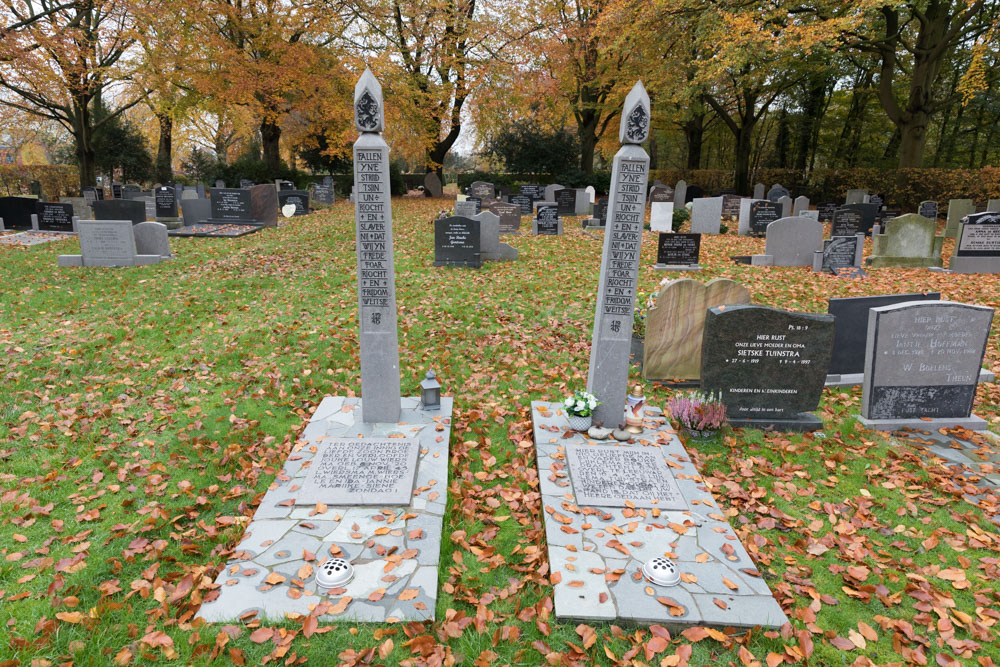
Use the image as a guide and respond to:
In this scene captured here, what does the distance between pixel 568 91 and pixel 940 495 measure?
33162mm

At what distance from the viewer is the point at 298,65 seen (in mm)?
26609

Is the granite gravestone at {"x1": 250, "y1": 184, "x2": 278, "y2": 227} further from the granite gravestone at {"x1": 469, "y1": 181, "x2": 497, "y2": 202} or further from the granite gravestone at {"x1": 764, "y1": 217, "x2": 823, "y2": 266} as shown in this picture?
the granite gravestone at {"x1": 764, "y1": 217, "x2": 823, "y2": 266}

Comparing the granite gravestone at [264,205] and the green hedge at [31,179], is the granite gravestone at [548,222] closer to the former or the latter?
the granite gravestone at [264,205]

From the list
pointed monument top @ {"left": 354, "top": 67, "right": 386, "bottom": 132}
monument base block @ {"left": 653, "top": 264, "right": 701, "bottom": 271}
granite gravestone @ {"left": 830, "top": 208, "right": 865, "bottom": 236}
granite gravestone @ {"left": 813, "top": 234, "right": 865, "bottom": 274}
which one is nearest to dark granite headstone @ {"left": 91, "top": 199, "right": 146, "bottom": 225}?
pointed monument top @ {"left": 354, "top": 67, "right": 386, "bottom": 132}

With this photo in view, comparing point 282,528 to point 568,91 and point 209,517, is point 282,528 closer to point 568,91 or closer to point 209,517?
point 209,517

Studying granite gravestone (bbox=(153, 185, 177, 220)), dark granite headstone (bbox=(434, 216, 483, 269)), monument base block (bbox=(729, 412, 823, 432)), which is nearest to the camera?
monument base block (bbox=(729, 412, 823, 432))

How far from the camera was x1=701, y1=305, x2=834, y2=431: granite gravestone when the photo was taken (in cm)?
630

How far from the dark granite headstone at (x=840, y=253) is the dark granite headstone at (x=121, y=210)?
18.6m

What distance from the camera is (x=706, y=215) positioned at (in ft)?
64.1

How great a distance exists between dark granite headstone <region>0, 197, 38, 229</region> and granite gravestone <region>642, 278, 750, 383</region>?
2100 cm

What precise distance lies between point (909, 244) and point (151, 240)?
19.7m

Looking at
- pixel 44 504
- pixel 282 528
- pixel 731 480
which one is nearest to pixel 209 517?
pixel 282 528

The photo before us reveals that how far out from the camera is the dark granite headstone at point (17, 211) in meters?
18.3

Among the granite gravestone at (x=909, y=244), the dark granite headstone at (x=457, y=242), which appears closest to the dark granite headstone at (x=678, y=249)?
the granite gravestone at (x=909, y=244)
